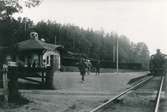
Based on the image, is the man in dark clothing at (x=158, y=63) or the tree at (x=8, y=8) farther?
the man in dark clothing at (x=158, y=63)

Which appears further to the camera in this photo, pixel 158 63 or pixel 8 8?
pixel 158 63

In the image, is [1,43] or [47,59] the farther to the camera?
[47,59]

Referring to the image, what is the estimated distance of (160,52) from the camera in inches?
1973

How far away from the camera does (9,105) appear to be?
13.3m

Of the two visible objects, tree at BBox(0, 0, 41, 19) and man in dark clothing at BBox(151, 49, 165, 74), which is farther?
man in dark clothing at BBox(151, 49, 165, 74)

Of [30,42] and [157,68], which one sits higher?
[30,42]

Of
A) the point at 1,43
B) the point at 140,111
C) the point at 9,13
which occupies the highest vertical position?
the point at 9,13

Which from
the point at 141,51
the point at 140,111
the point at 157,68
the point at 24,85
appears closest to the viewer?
the point at 140,111

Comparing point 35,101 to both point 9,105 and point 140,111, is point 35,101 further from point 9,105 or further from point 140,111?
point 140,111

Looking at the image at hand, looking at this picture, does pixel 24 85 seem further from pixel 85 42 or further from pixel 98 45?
pixel 98 45

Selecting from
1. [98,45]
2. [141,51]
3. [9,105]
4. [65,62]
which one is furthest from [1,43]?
[141,51]

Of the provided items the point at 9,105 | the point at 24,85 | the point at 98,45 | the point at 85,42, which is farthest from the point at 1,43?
the point at 98,45

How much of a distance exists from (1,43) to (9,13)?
1181 mm

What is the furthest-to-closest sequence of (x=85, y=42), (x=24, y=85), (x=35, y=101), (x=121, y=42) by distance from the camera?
1. (x=121, y=42)
2. (x=85, y=42)
3. (x=24, y=85)
4. (x=35, y=101)
